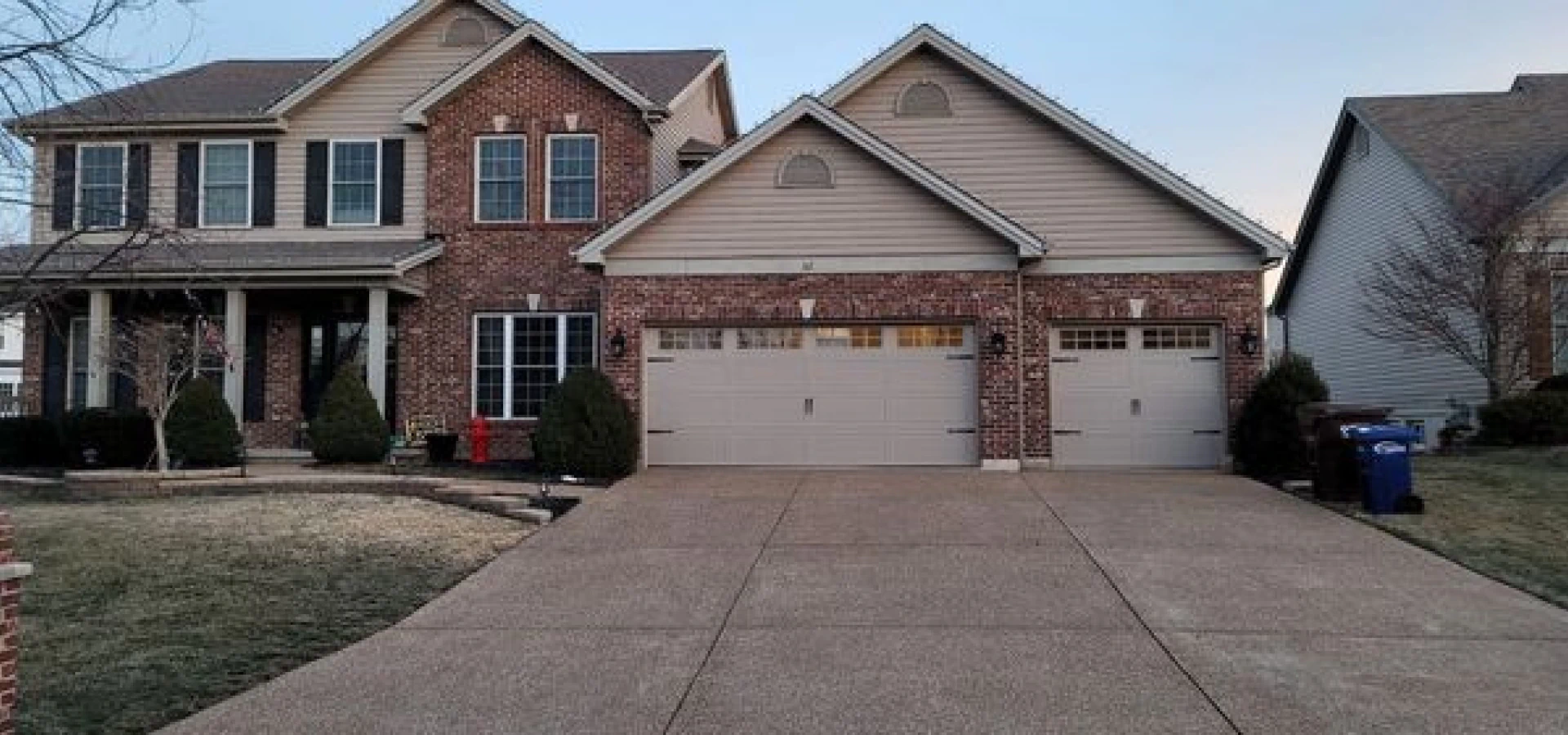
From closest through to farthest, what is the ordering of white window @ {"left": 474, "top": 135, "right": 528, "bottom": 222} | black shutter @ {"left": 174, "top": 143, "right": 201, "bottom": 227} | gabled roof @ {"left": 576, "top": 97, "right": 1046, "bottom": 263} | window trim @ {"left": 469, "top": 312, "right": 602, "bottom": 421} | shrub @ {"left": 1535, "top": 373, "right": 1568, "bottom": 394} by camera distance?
gabled roof @ {"left": 576, "top": 97, "right": 1046, "bottom": 263} < shrub @ {"left": 1535, "top": 373, "right": 1568, "bottom": 394} < window trim @ {"left": 469, "top": 312, "right": 602, "bottom": 421} < white window @ {"left": 474, "top": 135, "right": 528, "bottom": 222} < black shutter @ {"left": 174, "top": 143, "right": 201, "bottom": 227}

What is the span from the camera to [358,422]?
1745 centimetres

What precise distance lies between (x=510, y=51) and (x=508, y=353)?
5212 mm

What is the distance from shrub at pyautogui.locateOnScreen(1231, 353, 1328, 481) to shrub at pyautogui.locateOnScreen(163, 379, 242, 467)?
585 inches

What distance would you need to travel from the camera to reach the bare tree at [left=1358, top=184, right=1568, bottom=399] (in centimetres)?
1980

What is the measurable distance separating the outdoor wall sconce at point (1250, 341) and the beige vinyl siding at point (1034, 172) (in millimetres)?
1233

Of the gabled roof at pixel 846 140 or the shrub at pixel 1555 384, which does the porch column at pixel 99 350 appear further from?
the shrub at pixel 1555 384

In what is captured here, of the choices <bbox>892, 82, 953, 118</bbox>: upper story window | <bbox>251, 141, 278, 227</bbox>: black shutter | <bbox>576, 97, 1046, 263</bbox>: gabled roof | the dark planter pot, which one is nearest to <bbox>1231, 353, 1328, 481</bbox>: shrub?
<bbox>576, 97, 1046, 263</bbox>: gabled roof

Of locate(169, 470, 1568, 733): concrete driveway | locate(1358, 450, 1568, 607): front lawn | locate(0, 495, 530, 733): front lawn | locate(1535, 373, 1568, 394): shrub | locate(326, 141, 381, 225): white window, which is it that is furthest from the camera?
locate(326, 141, 381, 225): white window

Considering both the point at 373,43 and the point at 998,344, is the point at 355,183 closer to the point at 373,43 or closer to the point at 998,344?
the point at 373,43

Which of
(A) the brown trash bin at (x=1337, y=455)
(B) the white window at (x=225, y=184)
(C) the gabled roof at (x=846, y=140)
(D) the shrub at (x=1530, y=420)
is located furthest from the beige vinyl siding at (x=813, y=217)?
(D) the shrub at (x=1530, y=420)

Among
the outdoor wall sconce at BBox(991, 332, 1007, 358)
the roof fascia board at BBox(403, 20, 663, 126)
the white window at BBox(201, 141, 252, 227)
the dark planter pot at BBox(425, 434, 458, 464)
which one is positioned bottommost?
the dark planter pot at BBox(425, 434, 458, 464)

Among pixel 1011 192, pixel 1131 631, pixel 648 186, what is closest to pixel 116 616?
pixel 1131 631

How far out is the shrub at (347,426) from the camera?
17.4 metres

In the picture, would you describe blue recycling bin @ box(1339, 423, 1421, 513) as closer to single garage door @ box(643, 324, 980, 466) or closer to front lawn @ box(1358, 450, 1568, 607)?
front lawn @ box(1358, 450, 1568, 607)
